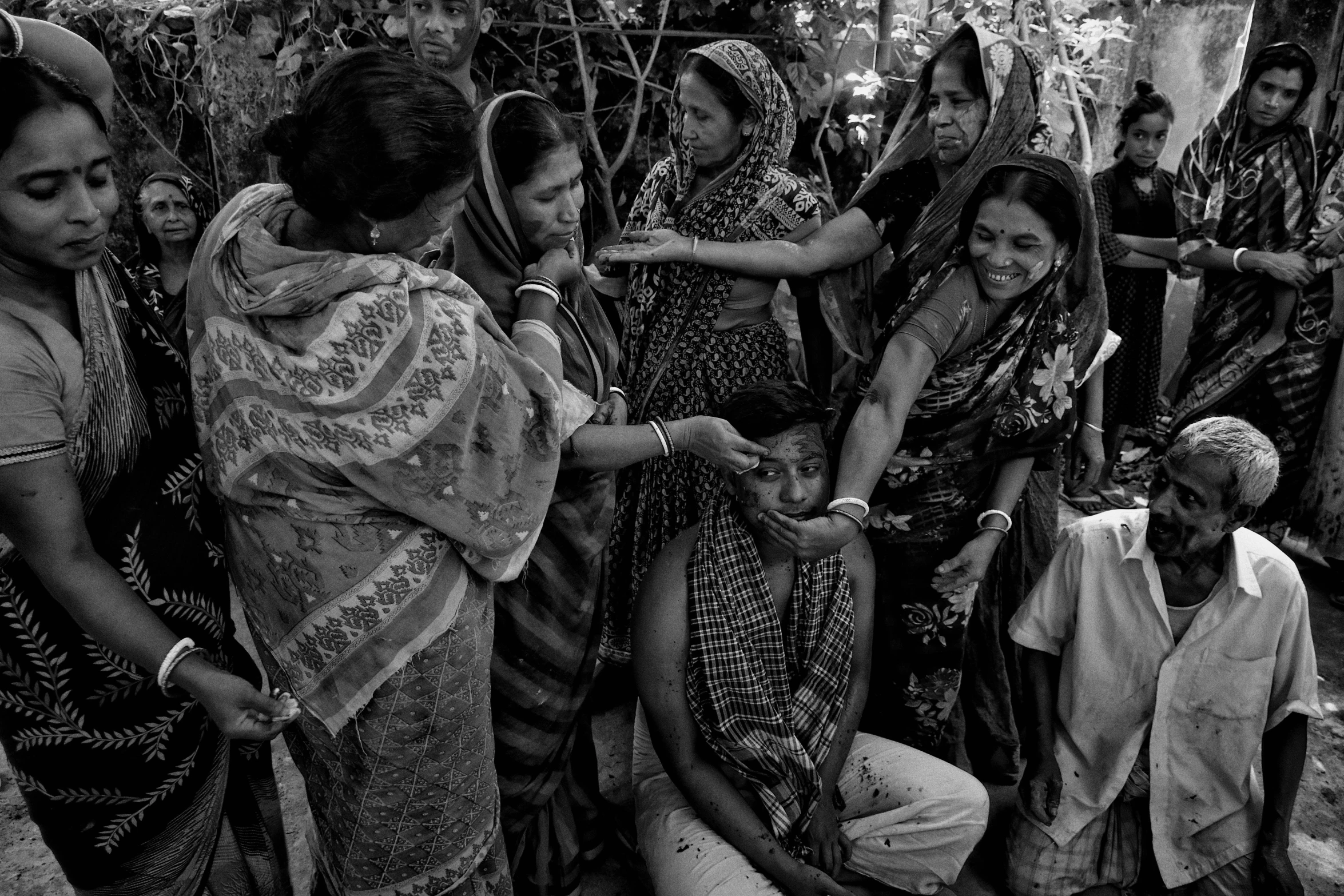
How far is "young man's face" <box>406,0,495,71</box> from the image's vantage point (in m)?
2.82

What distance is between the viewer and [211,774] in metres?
1.90

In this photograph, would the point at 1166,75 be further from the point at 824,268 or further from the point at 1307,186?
the point at 824,268

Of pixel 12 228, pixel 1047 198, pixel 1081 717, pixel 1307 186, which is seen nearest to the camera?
pixel 12 228

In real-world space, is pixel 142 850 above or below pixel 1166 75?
below

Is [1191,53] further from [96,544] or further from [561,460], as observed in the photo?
[96,544]

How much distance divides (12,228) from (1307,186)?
4738 millimetres

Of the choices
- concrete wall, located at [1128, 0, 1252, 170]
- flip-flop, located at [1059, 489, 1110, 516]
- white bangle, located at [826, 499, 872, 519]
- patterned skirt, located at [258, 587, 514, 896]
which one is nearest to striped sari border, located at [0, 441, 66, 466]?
patterned skirt, located at [258, 587, 514, 896]

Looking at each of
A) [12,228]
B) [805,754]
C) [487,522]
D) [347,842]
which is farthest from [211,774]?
[805,754]

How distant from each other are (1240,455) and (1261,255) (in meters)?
2.52

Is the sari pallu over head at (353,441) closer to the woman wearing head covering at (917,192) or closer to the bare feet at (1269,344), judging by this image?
the woman wearing head covering at (917,192)

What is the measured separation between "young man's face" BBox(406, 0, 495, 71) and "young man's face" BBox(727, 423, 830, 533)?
1.65 meters

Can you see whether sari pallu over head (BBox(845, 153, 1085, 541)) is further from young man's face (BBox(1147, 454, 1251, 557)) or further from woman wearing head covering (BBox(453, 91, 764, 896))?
woman wearing head covering (BBox(453, 91, 764, 896))

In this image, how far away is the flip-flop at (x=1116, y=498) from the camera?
5.33 metres

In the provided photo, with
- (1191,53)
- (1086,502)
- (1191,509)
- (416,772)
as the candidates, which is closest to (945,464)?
(1191,509)
